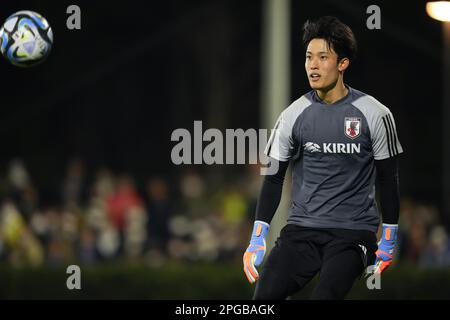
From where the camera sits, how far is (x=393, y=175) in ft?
19.6


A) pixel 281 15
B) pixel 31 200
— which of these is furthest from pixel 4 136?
pixel 281 15

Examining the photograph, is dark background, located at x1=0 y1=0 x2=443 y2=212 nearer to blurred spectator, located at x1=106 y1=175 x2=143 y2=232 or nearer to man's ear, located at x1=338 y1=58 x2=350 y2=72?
blurred spectator, located at x1=106 y1=175 x2=143 y2=232

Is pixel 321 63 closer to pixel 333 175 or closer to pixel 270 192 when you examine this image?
pixel 333 175

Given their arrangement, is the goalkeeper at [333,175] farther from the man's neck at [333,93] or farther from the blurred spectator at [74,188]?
the blurred spectator at [74,188]

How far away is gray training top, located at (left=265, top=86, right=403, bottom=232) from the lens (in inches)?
233

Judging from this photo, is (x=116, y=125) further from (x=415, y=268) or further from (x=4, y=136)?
(x=415, y=268)

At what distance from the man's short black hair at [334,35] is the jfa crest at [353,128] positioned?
1.26 ft

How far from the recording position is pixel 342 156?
5910 mm

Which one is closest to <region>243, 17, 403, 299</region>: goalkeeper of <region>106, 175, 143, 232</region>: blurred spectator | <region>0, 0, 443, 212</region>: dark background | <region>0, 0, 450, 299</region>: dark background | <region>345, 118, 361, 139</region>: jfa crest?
<region>345, 118, 361, 139</region>: jfa crest

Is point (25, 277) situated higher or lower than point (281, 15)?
lower

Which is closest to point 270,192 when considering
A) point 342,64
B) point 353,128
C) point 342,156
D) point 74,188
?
point 342,156

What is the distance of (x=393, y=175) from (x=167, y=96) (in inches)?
763

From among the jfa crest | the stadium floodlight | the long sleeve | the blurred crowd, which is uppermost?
the stadium floodlight

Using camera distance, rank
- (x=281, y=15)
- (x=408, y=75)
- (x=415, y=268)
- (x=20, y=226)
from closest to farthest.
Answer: (x=415, y=268) → (x=281, y=15) → (x=20, y=226) → (x=408, y=75)
